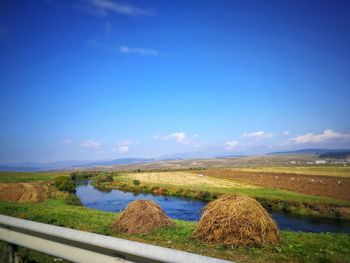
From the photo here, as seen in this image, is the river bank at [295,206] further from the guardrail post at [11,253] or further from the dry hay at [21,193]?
the guardrail post at [11,253]

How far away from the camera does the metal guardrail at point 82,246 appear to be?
3.74 meters

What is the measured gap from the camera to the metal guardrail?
3.74 metres

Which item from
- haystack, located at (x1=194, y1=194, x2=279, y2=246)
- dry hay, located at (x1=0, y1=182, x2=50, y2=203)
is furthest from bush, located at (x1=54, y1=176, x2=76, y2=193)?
haystack, located at (x1=194, y1=194, x2=279, y2=246)

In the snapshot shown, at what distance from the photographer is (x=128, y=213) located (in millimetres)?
13203

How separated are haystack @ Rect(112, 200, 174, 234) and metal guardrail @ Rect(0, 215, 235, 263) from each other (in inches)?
267

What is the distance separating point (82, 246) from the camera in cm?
468

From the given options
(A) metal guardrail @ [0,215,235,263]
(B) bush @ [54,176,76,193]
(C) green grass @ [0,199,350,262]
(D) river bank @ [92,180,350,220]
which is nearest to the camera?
(A) metal guardrail @ [0,215,235,263]

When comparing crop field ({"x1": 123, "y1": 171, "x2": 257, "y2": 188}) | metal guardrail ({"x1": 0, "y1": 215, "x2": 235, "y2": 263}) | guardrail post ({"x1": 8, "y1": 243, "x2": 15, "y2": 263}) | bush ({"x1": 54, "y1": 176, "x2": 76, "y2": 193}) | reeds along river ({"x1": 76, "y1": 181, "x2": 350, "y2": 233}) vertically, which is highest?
metal guardrail ({"x1": 0, "y1": 215, "x2": 235, "y2": 263})

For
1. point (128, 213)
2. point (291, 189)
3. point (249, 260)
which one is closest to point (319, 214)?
point (291, 189)

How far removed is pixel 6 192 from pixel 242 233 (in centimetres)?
3126

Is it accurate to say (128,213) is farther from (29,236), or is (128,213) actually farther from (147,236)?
(29,236)

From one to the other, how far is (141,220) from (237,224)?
13.8 ft

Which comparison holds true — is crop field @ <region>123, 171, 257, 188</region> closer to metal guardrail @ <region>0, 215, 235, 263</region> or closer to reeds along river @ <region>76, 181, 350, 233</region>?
reeds along river @ <region>76, 181, 350, 233</region>

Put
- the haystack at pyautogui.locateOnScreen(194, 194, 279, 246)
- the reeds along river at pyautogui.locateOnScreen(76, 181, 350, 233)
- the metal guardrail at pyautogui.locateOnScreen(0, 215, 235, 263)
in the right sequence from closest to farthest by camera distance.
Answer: the metal guardrail at pyautogui.locateOnScreen(0, 215, 235, 263), the haystack at pyautogui.locateOnScreen(194, 194, 279, 246), the reeds along river at pyautogui.locateOnScreen(76, 181, 350, 233)
